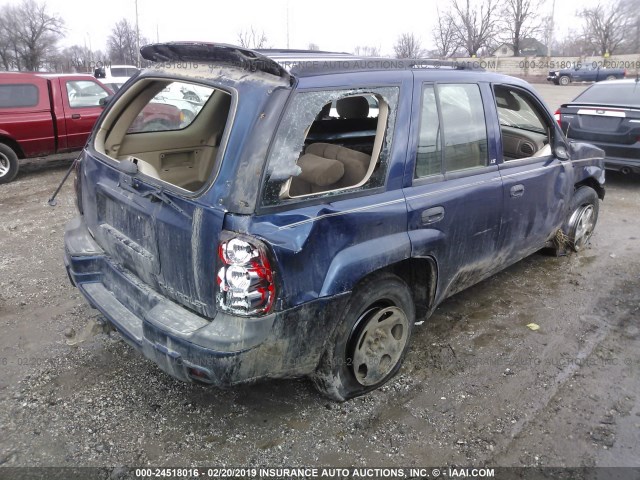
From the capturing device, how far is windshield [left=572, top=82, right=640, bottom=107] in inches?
301

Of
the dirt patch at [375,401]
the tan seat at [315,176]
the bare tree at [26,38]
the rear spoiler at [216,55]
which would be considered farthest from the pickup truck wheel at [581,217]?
the bare tree at [26,38]

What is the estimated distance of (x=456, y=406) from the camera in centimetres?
295

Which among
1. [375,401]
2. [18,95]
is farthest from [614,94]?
[18,95]

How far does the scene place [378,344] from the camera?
2982 millimetres

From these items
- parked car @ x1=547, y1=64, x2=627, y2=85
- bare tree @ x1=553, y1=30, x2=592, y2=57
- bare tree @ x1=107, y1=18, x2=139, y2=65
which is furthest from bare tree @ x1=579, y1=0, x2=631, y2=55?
bare tree @ x1=107, y1=18, x2=139, y2=65

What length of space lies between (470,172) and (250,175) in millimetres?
1663

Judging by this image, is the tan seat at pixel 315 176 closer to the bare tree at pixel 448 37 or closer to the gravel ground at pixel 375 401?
the gravel ground at pixel 375 401

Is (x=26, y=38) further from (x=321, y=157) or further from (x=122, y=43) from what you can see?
(x=321, y=157)

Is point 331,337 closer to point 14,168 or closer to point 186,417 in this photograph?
point 186,417

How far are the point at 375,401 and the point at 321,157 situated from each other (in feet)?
4.84

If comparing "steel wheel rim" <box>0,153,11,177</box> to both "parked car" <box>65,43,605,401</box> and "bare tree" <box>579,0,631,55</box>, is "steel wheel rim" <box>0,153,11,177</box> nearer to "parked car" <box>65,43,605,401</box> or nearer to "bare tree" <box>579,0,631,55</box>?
"parked car" <box>65,43,605,401</box>

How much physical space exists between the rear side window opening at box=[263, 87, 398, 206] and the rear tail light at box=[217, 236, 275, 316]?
23cm

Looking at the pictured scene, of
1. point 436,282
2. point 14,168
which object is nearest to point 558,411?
point 436,282

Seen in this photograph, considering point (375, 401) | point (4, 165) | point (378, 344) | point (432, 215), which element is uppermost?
point (432, 215)
